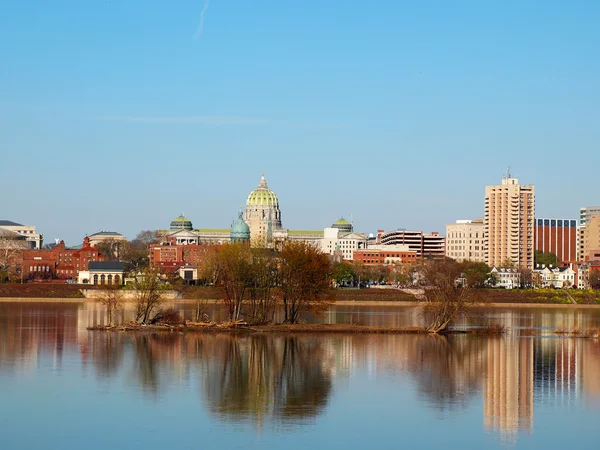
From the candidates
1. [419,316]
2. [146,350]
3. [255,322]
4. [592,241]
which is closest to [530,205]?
[592,241]

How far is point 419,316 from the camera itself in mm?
71812

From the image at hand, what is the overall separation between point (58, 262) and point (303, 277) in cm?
9670

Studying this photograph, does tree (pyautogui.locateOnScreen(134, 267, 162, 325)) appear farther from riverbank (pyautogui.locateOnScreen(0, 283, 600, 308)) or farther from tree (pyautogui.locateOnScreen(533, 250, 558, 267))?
tree (pyautogui.locateOnScreen(533, 250, 558, 267))

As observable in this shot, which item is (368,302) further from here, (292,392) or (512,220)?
(512,220)

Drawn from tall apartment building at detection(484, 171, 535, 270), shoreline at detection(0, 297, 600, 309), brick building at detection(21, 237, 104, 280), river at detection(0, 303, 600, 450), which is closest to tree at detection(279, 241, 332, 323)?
river at detection(0, 303, 600, 450)

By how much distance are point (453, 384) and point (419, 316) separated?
125 ft

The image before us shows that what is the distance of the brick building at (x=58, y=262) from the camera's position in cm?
13500

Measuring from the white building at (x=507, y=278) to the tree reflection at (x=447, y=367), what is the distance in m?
86.9

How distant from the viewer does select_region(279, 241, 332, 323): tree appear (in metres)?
53.7

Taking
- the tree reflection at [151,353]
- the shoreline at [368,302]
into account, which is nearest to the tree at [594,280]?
the shoreline at [368,302]

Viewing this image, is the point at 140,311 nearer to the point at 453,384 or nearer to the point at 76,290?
the point at 453,384

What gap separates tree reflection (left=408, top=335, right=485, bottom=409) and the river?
68mm

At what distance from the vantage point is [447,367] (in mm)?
38000

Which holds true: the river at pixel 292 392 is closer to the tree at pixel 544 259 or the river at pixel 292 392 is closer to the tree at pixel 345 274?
the tree at pixel 345 274
